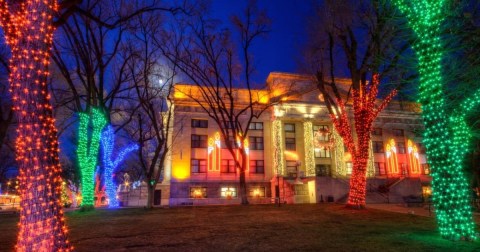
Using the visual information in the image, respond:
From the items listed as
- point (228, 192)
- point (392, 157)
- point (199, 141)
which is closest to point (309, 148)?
point (228, 192)

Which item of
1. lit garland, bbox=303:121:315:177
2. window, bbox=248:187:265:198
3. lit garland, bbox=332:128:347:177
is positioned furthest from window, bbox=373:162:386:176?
window, bbox=248:187:265:198

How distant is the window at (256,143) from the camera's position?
40.3 meters

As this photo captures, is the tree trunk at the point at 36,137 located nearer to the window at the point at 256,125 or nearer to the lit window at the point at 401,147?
the window at the point at 256,125

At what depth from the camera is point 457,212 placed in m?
8.44

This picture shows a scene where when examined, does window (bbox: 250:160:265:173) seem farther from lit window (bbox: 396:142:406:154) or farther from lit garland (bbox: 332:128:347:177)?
lit window (bbox: 396:142:406:154)

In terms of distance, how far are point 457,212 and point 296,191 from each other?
93.0 feet

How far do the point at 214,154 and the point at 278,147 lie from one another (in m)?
8.11

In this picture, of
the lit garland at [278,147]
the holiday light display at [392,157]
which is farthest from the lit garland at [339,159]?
the holiday light display at [392,157]

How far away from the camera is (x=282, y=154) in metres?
38.8

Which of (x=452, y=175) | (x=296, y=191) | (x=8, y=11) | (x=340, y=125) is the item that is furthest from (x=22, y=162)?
(x=296, y=191)

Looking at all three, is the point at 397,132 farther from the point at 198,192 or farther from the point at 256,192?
the point at 198,192

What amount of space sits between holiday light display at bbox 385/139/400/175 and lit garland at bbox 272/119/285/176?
15.1 m

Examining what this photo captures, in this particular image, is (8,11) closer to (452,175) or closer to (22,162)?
(22,162)

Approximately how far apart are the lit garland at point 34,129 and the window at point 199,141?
32.9 metres
